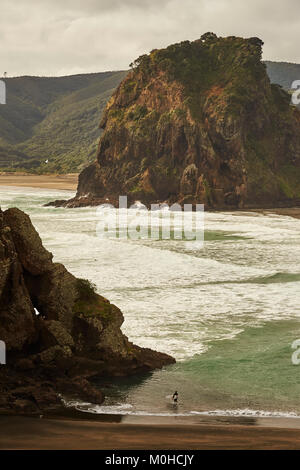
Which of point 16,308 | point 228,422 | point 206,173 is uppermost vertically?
point 206,173

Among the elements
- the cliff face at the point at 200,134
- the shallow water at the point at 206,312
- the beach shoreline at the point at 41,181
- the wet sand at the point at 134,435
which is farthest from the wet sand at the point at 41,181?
the wet sand at the point at 134,435

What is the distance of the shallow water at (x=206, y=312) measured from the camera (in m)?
17.1

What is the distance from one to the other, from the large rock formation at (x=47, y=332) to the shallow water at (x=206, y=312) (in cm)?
87

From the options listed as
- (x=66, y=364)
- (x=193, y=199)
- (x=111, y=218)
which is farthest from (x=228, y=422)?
(x=193, y=199)

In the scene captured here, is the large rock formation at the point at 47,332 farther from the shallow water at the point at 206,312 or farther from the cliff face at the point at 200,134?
the cliff face at the point at 200,134

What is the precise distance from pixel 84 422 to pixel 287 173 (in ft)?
294

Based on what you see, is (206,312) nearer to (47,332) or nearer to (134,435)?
(47,332)

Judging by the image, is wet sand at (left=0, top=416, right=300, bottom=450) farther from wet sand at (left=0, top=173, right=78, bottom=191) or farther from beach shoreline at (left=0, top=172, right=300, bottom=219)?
wet sand at (left=0, top=173, right=78, bottom=191)

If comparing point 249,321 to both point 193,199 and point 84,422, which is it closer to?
point 84,422

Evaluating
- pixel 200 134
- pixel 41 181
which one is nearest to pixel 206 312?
pixel 200 134

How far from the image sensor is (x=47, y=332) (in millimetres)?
17062

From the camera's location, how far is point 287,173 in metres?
99.4

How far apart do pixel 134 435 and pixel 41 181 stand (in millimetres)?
142642
